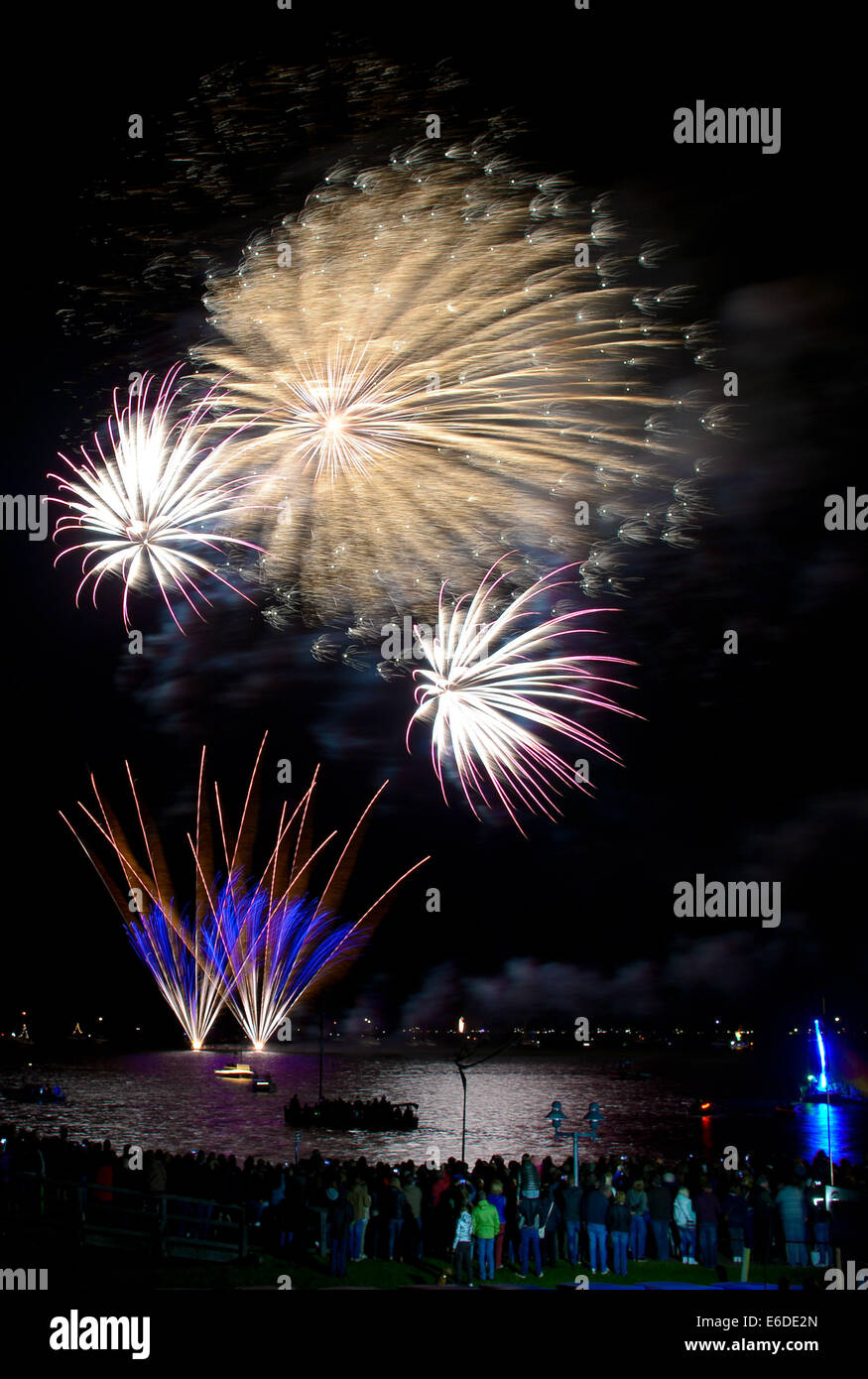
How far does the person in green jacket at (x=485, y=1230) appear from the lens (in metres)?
13.4

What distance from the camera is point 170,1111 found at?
276ft

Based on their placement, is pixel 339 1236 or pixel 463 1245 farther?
pixel 339 1236

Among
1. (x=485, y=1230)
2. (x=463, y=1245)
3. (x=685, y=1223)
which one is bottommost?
(x=685, y=1223)

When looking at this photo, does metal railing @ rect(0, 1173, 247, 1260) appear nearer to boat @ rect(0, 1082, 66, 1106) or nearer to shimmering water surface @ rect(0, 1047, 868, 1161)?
shimmering water surface @ rect(0, 1047, 868, 1161)

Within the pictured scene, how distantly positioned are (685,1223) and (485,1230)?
3075mm

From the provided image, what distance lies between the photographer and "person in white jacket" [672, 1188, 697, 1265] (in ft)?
48.9

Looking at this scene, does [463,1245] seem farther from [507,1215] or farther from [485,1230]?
[507,1215]

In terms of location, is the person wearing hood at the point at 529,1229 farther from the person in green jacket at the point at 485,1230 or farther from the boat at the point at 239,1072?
the boat at the point at 239,1072

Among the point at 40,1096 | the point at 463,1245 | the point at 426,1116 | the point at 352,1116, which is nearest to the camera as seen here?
the point at 463,1245

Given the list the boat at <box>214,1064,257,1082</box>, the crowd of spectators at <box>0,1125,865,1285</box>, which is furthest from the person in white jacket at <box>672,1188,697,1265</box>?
the boat at <box>214,1064,257,1082</box>

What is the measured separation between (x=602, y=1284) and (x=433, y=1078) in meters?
144

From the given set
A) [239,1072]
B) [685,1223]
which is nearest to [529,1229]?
[685,1223]

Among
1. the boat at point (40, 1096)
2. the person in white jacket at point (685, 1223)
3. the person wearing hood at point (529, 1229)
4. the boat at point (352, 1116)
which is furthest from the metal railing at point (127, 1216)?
Result: the boat at point (40, 1096)

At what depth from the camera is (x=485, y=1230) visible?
529 inches
